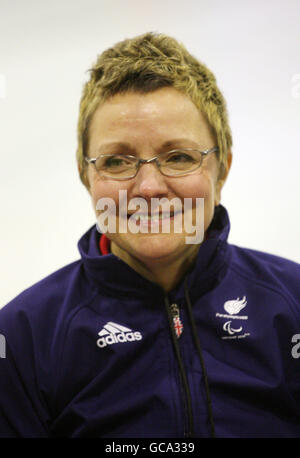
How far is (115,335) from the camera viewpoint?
0.91 metres

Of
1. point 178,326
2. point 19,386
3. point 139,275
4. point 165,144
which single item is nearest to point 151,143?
point 165,144

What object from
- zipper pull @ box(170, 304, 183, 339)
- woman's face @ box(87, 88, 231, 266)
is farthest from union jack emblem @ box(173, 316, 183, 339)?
woman's face @ box(87, 88, 231, 266)

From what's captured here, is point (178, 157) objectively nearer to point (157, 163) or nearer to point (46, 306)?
point (157, 163)

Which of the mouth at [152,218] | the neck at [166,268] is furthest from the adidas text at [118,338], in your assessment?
the mouth at [152,218]

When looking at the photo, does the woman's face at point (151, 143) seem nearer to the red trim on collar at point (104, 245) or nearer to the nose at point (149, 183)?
the nose at point (149, 183)

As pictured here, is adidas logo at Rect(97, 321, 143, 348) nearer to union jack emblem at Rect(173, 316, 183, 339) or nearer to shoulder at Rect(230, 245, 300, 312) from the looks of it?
union jack emblem at Rect(173, 316, 183, 339)

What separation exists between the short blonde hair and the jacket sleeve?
0.39 meters

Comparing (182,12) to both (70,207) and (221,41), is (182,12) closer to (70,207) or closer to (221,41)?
(221,41)

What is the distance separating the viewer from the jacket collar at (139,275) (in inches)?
36.7

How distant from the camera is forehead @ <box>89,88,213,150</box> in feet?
2.80

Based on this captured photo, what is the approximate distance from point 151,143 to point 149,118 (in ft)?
0.17

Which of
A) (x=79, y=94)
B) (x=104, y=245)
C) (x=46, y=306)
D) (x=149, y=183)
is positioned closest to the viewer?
(x=149, y=183)
